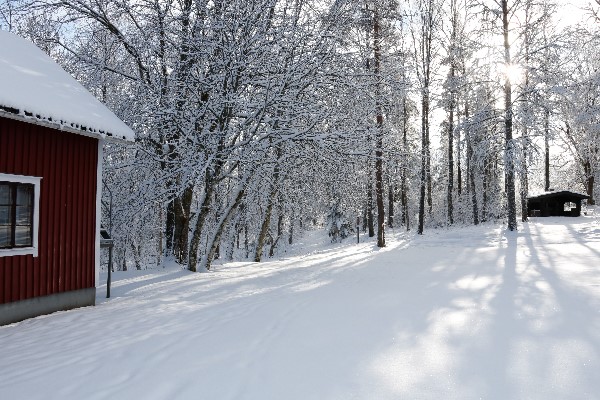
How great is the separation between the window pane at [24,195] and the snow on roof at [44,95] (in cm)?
127

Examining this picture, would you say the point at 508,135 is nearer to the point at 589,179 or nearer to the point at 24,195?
the point at 24,195

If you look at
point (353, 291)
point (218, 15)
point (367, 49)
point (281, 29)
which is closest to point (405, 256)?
point (353, 291)

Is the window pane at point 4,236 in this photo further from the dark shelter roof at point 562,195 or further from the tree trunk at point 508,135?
the dark shelter roof at point 562,195

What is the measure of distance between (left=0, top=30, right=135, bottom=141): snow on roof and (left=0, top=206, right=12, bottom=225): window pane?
1.59m

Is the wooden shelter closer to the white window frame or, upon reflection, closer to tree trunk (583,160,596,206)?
tree trunk (583,160,596,206)

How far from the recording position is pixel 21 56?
8.48 m

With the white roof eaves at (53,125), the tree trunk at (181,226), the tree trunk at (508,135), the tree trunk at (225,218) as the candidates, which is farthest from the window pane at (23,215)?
the tree trunk at (508,135)

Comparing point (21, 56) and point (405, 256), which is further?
point (405, 256)

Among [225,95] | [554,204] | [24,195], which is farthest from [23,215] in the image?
[554,204]

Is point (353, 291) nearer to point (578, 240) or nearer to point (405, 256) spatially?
point (405, 256)

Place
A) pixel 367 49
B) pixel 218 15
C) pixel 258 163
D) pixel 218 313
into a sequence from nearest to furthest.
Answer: pixel 218 313 → pixel 218 15 → pixel 258 163 → pixel 367 49

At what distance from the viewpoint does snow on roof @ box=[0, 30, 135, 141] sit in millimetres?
6453

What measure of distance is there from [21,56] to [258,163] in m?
5.71

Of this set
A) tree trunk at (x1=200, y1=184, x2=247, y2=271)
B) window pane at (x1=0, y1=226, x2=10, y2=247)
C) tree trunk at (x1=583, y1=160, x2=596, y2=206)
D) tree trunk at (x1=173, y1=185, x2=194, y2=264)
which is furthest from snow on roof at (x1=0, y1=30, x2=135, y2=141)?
tree trunk at (x1=583, y1=160, x2=596, y2=206)
